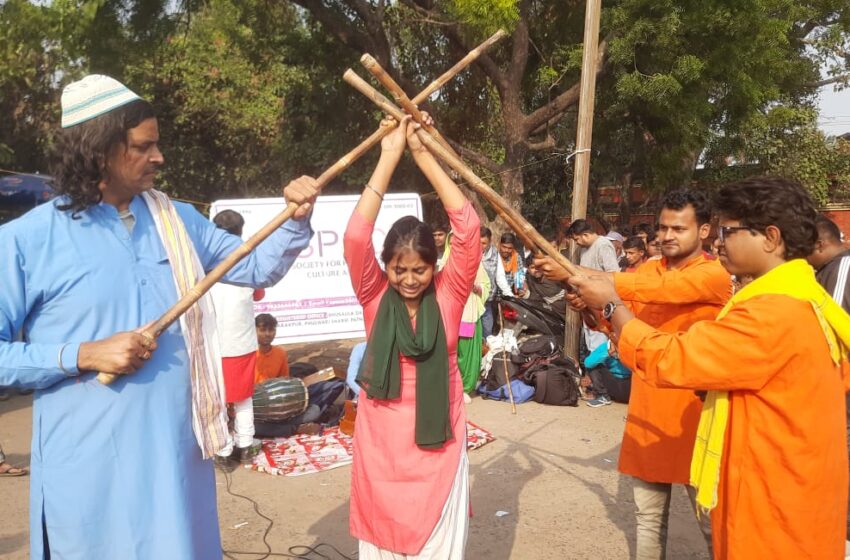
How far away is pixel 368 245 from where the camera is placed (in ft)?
8.23

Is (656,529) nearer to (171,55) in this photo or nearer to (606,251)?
(606,251)

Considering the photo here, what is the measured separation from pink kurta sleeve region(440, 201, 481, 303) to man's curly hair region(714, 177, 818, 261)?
0.89m

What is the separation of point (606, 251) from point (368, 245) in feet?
18.2

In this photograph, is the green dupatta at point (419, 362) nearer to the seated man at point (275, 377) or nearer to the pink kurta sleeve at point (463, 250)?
the pink kurta sleeve at point (463, 250)

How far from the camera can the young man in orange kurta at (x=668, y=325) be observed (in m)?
3.04

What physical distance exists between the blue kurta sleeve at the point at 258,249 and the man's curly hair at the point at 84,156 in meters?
0.32

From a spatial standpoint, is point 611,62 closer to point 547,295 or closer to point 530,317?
point 547,295

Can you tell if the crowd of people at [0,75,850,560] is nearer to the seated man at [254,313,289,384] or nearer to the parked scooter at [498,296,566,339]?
the seated man at [254,313,289,384]

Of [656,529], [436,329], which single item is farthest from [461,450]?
[656,529]

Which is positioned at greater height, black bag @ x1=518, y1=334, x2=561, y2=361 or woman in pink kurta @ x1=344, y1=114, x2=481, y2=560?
woman in pink kurta @ x1=344, y1=114, x2=481, y2=560

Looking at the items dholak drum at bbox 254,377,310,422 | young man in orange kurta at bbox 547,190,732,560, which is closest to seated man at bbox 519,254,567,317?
dholak drum at bbox 254,377,310,422

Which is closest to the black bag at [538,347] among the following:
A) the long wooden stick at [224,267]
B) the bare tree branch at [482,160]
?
the bare tree branch at [482,160]

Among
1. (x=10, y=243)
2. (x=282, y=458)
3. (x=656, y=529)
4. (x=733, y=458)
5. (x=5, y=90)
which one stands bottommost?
(x=282, y=458)

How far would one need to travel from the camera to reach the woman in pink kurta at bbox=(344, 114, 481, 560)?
8.18 feet
